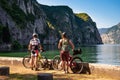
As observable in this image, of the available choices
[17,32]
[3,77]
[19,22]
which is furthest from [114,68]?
[19,22]

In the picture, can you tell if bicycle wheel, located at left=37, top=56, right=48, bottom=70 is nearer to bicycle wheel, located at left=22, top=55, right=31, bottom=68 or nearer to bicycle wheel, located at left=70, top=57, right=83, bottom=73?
bicycle wheel, located at left=22, top=55, right=31, bottom=68

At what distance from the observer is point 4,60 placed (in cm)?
2347

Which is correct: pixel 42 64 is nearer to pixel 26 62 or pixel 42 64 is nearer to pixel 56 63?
pixel 56 63

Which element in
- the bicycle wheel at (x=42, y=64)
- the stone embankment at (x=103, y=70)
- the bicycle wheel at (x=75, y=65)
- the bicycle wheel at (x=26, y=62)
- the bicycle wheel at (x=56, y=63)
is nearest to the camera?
the stone embankment at (x=103, y=70)

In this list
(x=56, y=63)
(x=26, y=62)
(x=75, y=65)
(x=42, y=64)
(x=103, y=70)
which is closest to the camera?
(x=103, y=70)

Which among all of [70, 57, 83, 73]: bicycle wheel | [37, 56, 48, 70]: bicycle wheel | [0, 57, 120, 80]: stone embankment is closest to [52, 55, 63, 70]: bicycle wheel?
[37, 56, 48, 70]: bicycle wheel

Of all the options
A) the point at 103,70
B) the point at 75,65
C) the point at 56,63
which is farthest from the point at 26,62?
the point at 103,70

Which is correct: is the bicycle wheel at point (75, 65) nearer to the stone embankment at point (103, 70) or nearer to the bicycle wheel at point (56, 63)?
the stone embankment at point (103, 70)

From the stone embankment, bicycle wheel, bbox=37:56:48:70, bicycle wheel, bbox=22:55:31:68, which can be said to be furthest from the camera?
bicycle wheel, bbox=22:55:31:68

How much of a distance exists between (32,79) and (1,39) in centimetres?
13602

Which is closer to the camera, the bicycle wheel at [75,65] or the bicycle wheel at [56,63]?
the bicycle wheel at [75,65]

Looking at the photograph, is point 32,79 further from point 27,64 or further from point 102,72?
point 27,64

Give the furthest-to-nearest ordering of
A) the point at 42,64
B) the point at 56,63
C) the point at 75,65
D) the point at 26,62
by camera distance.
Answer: the point at 26,62, the point at 42,64, the point at 56,63, the point at 75,65

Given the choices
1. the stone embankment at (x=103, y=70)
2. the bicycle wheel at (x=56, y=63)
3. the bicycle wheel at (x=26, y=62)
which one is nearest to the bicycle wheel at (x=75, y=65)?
the stone embankment at (x=103, y=70)
